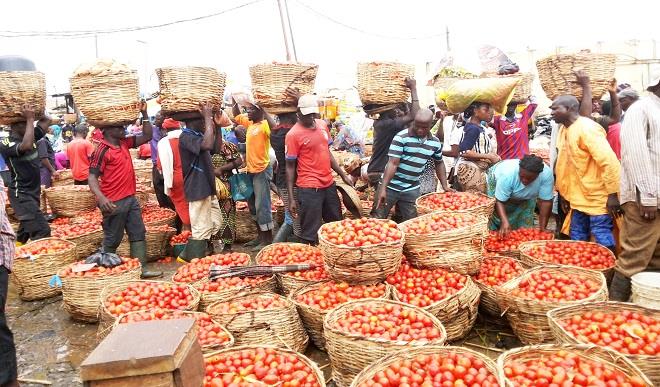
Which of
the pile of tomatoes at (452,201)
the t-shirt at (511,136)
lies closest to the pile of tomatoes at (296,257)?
the pile of tomatoes at (452,201)

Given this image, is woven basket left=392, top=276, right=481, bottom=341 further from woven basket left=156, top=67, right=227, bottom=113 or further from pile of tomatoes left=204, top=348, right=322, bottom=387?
woven basket left=156, top=67, right=227, bottom=113

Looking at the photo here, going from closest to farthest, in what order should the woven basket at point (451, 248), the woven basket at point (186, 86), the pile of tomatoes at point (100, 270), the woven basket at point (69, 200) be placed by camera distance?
1. the woven basket at point (451, 248)
2. the pile of tomatoes at point (100, 270)
3. the woven basket at point (186, 86)
4. the woven basket at point (69, 200)

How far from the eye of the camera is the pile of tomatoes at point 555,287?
395 cm

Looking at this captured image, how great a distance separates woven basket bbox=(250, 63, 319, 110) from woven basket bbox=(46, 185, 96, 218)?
4.72 meters

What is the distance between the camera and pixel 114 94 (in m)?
5.24

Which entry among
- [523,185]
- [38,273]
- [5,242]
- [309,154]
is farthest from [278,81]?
[38,273]

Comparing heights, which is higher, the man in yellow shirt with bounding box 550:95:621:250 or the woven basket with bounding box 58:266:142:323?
the man in yellow shirt with bounding box 550:95:621:250

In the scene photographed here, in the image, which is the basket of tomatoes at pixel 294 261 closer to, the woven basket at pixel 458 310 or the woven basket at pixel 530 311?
→ the woven basket at pixel 458 310

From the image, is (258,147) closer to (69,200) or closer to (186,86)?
(186,86)

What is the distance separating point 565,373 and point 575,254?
2479mm

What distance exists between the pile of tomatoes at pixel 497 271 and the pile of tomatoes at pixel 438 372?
187 centimetres

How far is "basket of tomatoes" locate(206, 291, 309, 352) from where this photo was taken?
154 inches

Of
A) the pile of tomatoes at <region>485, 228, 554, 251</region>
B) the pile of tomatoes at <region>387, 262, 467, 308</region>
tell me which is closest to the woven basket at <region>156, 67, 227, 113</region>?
the pile of tomatoes at <region>387, 262, 467, 308</region>

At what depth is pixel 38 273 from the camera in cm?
568
